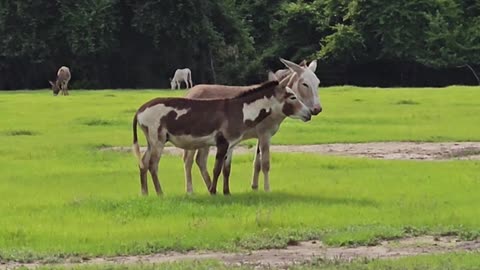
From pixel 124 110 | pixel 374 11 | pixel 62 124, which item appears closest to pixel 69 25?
pixel 374 11

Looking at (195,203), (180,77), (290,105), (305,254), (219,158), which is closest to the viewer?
(305,254)

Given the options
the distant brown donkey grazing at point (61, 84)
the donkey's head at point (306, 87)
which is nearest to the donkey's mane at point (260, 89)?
the donkey's head at point (306, 87)

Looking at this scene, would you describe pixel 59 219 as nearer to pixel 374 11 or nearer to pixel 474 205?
pixel 474 205

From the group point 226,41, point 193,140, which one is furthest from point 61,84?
point 193,140

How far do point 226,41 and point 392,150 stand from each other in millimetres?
38543

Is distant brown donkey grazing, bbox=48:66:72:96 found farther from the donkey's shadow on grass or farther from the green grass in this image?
the green grass

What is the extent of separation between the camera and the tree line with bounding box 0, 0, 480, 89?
53.5 metres

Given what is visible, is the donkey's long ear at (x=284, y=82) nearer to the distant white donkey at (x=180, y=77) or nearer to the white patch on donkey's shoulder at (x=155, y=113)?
the white patch on donkey's shoulder at (x=155, y=113)

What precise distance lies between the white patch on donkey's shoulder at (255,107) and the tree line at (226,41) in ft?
130

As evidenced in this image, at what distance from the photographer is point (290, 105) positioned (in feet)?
46.3

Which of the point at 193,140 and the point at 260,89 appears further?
the point at 260,89

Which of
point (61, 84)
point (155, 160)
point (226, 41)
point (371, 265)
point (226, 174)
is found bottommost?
point (61, 84)

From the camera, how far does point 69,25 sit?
2085 inches

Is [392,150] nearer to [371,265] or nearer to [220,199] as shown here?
[220,199]
